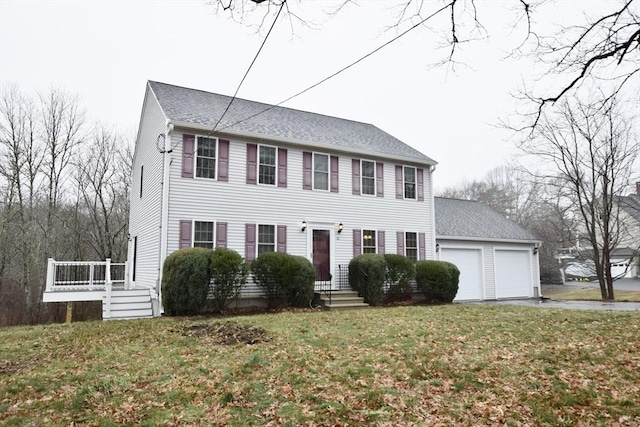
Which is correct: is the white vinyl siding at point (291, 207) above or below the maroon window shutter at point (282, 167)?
below

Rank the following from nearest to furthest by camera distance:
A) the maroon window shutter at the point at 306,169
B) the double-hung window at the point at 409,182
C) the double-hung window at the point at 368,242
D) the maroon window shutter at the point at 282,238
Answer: the maroon window shutter at the point at 282,238, the maroon window shutter at the point at 306,169, the double-hung window at the point at 368,242, the double-hung window at the point at 409,182

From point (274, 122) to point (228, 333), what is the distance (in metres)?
8.78

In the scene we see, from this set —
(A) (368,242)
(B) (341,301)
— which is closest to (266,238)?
(B) (341,301)

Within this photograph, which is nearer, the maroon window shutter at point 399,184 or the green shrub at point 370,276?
the green shrub at point 370,276

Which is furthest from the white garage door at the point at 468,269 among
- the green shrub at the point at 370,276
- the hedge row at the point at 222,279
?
the hedge row at the point at 222,279

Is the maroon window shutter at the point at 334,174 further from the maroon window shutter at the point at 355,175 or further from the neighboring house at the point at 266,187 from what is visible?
the maroon window shutter at the point at 355,175

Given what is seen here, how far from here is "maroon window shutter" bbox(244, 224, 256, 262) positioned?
1212cm

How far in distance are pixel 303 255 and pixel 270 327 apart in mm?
5113

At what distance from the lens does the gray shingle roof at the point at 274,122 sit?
1257 centimetres

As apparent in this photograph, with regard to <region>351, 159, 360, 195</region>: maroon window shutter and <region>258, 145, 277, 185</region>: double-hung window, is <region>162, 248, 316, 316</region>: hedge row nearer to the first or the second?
<region>258, 145, 277, 185</region>: double-hung window

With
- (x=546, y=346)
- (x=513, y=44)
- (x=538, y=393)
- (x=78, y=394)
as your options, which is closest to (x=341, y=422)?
(x=538, y=393)

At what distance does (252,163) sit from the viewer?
12625 millimetres

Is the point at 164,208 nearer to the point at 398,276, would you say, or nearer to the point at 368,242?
the point at 368,242

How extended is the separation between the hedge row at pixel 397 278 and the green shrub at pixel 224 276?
404cm
